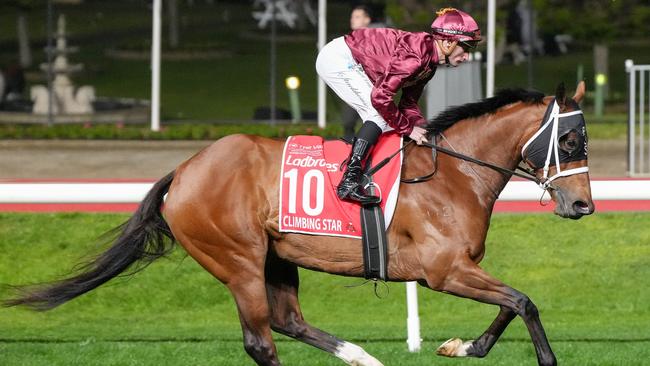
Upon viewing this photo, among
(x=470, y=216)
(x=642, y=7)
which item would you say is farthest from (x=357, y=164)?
(x=642, y=7)

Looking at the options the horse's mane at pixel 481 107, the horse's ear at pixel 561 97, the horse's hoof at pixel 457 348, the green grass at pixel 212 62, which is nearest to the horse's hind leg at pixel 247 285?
the horse's hoof at pixel 457 348

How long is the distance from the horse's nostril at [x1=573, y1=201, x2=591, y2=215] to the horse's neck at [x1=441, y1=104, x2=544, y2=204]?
38 cm

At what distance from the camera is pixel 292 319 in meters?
6.55

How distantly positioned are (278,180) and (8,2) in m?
12.5

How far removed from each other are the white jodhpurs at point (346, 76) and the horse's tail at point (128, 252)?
897 mm

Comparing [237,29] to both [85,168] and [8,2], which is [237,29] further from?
[85,168]

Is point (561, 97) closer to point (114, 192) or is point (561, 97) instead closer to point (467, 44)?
point (467, 44)

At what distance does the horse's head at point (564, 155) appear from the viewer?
5965 millimetres

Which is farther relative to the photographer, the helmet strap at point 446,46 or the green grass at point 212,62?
the green grass at point 212,62

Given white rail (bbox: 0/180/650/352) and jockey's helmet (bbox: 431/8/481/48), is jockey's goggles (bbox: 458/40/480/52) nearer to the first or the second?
jockey's helmet (bbox: 431/8/481/48)

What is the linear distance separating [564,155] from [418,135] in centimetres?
66

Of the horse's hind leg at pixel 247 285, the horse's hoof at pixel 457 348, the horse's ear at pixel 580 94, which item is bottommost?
the horse's hoof at pixel 457 348

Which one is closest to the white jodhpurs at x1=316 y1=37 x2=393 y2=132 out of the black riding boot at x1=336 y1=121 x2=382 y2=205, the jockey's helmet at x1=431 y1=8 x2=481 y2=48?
the black riding boot at x1=336 y1=121 x2=382 y2=205

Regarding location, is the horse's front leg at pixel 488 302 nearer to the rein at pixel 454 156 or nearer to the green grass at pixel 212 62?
the rein at pixel 454 156
